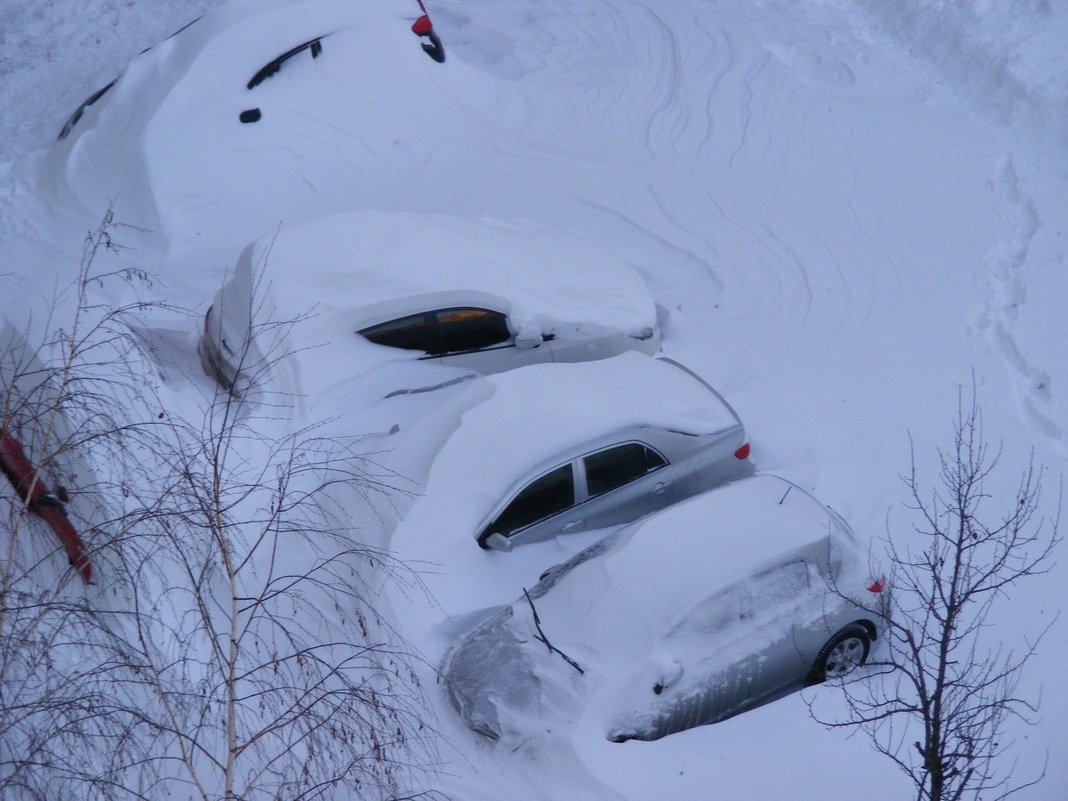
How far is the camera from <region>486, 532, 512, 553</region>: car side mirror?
19.4 ft

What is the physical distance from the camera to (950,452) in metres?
7.30

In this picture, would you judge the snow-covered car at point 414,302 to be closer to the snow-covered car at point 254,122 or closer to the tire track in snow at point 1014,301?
the snow-covered car at point 254,122

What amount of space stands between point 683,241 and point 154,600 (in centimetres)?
624

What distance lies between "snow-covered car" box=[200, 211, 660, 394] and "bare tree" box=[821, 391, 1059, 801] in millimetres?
2749

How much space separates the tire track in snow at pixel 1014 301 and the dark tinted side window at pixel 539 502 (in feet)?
12.9

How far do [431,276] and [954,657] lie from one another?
442cm

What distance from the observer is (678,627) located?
5.39m

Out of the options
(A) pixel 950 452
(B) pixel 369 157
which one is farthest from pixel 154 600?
(B) pixel 369 157

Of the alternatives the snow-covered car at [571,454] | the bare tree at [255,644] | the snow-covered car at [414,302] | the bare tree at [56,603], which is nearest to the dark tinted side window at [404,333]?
the snow-covered car at [414,302]

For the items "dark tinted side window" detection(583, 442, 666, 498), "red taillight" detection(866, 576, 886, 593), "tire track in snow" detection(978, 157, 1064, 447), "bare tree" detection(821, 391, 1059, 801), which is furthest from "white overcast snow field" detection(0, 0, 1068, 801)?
"red taillight" detection(866, 576, 886, 593)

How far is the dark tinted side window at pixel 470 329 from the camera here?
288 inches

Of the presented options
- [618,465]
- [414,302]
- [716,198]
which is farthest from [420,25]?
Answer: [618,465]

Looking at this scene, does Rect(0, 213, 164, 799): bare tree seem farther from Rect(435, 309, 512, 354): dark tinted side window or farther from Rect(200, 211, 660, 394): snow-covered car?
Rect(435, 309, 512, 354): dark tinted side window

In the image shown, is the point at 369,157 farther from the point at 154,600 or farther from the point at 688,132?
the point at 154,600
